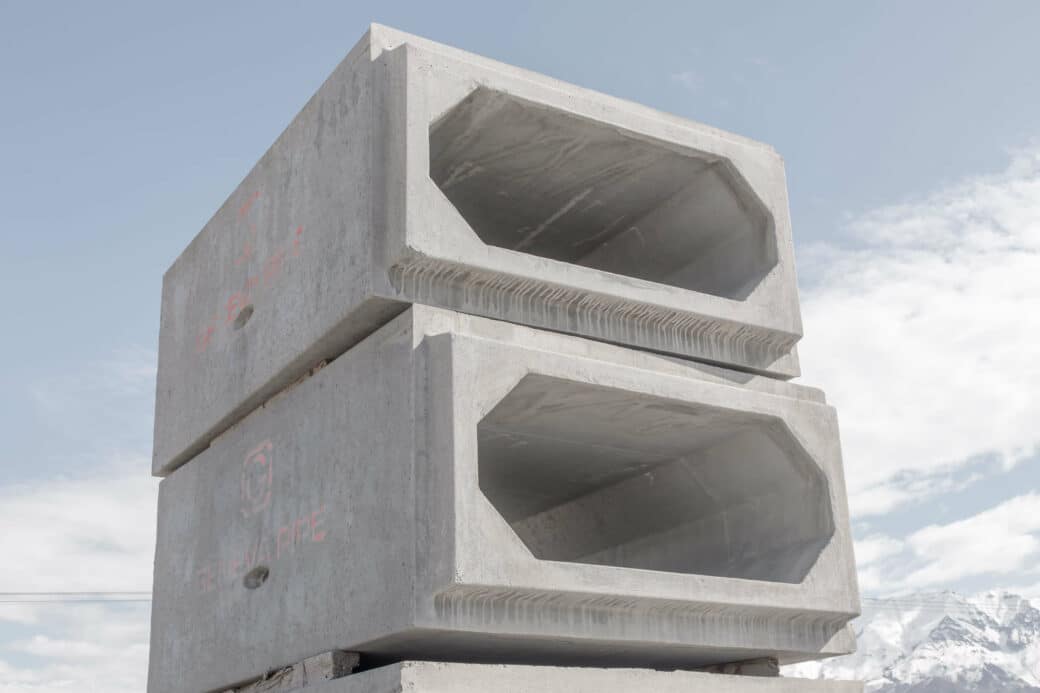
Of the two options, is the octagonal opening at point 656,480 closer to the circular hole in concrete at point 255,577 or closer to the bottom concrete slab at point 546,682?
the bottom concrete slab at point 546,682

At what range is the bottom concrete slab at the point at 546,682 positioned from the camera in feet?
20.7

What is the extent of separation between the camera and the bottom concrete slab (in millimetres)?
6324

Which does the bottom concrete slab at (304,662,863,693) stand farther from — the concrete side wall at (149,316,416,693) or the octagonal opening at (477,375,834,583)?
the octagonal opening at (477,375,834,583)

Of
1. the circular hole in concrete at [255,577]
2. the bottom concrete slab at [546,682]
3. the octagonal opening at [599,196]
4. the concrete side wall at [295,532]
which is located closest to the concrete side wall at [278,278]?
the concrete side wall at [295,532]

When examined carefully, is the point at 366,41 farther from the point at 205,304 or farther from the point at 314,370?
the point at 205,304

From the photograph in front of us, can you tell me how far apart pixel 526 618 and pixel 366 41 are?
3.92 meters

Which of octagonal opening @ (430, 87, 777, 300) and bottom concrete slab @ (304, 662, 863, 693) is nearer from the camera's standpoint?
bottom concrete slab @ (304, 662, 863, 693)

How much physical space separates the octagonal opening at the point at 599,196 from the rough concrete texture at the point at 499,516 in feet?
4.43

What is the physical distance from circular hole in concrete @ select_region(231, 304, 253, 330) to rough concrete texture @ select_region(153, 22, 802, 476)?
0.5 inches

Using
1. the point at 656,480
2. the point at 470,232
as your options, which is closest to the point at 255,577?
the point at 470,232

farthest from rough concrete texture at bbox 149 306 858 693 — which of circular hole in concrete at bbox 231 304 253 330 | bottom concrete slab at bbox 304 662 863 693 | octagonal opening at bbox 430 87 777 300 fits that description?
octagonal opening at bbox 430 87 777 300

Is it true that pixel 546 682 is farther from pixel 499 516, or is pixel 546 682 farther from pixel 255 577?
pixel 255 577

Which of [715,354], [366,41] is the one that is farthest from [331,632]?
[366,41]

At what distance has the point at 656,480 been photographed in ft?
30.5
